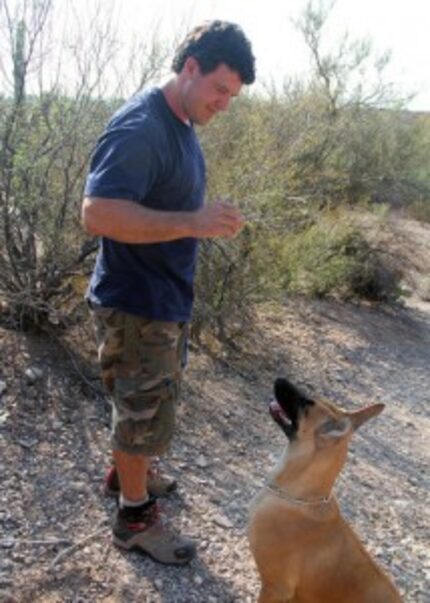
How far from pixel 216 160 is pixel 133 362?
3869 mm

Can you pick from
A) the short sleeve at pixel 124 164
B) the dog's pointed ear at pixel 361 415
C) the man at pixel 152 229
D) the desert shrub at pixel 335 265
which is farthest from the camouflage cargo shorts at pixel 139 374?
the desert shrub at pixel 335 265

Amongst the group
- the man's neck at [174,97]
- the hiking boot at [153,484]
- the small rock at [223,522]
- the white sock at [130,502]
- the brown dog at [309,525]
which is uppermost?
the man's neck at [174,97]

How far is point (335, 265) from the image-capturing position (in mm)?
9703

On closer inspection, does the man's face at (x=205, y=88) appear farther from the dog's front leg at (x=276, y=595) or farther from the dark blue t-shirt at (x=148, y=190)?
the dog's front leg at (x=276, y=595)

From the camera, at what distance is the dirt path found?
11.0 feet

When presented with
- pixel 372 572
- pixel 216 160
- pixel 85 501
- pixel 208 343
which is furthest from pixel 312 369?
pixel 372 572

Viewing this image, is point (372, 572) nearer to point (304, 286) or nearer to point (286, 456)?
point (286, 456)

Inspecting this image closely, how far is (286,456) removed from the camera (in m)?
3.36

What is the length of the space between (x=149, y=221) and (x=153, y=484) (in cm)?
193

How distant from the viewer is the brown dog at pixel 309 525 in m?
2.99

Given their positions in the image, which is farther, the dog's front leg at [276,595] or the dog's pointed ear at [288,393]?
the dog's pointed ear at [288,393]

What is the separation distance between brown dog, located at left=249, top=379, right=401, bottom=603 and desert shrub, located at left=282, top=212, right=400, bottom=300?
4.36 metres

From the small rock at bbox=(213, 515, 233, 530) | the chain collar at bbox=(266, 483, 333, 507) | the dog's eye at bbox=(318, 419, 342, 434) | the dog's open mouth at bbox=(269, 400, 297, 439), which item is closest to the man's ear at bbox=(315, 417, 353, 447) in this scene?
the dog's eye at bbox=(318, 419, 342, 434)

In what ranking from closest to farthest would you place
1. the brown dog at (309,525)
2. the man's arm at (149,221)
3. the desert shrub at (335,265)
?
1. the man's arm at (149,221)
2. the brown dog at (309,525)
3. the desert shrub at (335,265)
